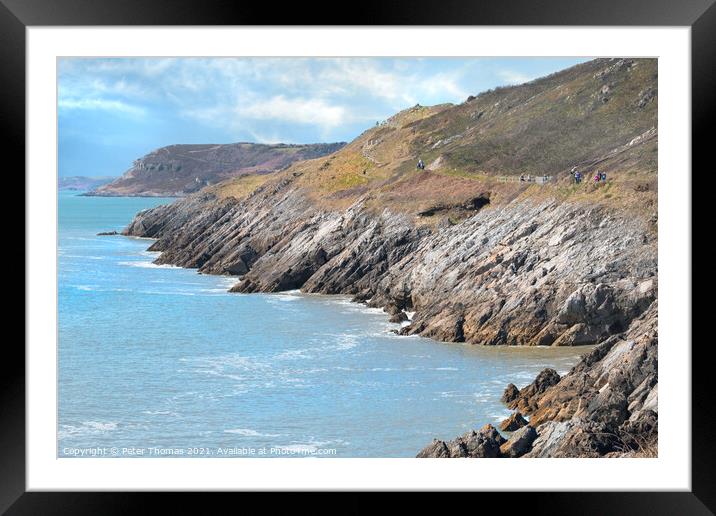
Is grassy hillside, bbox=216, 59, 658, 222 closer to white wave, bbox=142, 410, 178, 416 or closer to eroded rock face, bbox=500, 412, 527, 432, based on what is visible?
eroded rock face, bbox=500, 412, 527, 432

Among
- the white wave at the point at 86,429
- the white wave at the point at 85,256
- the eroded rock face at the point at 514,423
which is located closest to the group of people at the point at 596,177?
the eroded rock face at the point at 514,423

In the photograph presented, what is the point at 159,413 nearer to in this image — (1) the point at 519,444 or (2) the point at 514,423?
(2) the point at 514,423

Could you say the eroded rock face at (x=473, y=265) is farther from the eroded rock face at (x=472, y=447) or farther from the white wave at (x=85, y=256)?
the eroded rock face at (x=472, y=447)

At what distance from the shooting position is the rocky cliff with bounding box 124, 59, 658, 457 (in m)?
23.3

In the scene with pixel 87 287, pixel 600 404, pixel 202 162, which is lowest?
pixel 600 404

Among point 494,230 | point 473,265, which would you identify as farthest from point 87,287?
point 473,265

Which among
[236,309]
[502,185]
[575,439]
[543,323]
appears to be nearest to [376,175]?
[502,185]

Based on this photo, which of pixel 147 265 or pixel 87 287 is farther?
pixel 147 265

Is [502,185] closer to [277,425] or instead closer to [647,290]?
[647,290]

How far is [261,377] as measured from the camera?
86.3ft

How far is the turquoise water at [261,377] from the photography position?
755 inches
